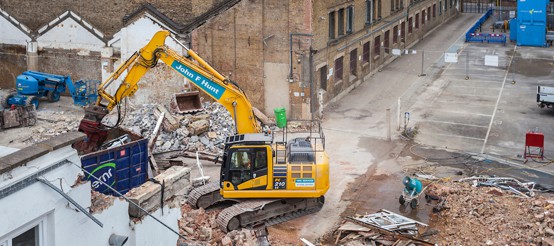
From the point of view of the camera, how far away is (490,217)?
66.3ft

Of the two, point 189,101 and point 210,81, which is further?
point 189,101

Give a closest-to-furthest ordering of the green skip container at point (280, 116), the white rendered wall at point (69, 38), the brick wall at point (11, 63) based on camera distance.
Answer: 1. the green skip container at point (280, 116)
2. the white rendered wall at point (69, 38)
3. the brick wall at point (11, 63)

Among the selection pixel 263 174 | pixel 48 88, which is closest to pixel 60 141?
pixel 263 174

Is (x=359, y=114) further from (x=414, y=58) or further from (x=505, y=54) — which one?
(x=505, y=54)

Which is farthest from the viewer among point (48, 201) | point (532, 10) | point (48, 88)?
point (532, 10)

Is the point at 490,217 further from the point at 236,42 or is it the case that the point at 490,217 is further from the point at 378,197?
the point at 236,42

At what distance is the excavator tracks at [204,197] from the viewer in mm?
20984

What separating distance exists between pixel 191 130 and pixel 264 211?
29.4 feet

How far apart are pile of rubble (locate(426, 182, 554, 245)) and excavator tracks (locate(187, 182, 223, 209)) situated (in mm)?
6485

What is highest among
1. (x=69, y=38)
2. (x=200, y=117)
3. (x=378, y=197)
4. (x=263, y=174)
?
(x=69, y=38)

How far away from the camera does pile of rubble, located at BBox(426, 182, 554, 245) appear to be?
1888 cm

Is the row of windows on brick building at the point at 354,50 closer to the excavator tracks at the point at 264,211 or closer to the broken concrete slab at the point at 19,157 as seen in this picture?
the excavator tracks at the point at 264,211

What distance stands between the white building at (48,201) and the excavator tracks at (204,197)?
964 cm

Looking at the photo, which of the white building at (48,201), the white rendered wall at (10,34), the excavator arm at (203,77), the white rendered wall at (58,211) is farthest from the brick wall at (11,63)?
the white building at (48,201)
